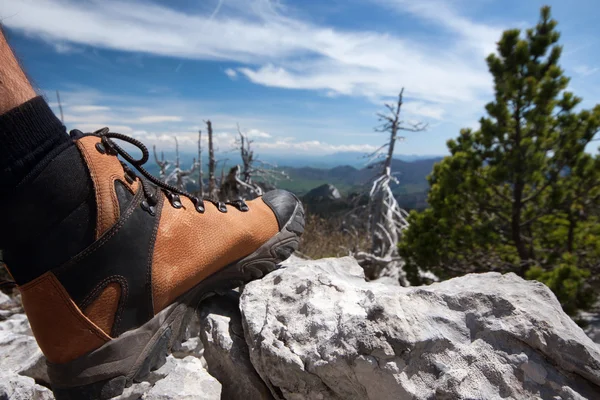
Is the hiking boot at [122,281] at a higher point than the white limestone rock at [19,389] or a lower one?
higher

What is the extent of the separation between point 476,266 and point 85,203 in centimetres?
474

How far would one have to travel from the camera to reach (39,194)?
1.05m

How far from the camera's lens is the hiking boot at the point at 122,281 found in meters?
1.17

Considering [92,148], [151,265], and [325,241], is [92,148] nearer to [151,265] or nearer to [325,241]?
[151,265]

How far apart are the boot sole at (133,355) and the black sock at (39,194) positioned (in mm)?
331

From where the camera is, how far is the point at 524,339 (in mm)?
1086

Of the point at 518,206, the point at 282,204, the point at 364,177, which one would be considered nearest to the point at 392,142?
the point at 364,177

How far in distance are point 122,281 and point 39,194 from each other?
374mm

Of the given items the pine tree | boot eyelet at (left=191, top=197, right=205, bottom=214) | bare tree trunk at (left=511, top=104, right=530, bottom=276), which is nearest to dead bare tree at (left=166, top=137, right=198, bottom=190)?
the pine tree

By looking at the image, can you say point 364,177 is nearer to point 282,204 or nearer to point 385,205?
point 385,205

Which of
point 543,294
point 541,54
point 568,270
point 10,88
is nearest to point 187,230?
point 10,88

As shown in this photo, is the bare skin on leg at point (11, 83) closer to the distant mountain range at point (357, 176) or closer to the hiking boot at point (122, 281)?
the hiking boot at point (122, 281)

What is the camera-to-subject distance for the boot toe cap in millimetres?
1739

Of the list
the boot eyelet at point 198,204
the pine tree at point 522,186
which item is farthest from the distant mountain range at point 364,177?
the boot eyelet at point 198,204
